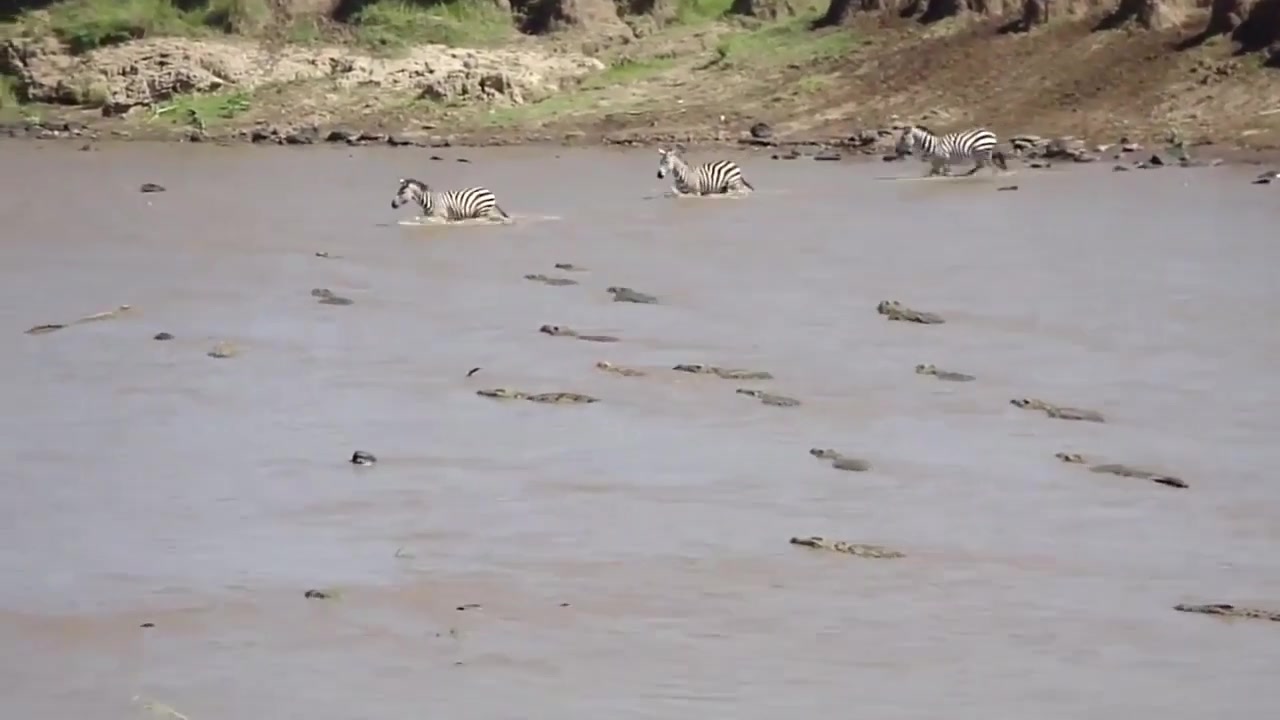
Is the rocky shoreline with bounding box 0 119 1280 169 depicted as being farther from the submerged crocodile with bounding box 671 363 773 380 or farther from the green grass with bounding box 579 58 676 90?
the submerged crocodile with bounding box 671 363 773 380

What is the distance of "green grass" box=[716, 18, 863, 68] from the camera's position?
87.9 feet

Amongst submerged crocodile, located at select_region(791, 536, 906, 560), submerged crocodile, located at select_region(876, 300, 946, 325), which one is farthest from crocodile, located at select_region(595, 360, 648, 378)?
submerged crocodile, located at select_region(791, 536, 906, 560)

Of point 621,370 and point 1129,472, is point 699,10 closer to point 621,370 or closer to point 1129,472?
point 621,370

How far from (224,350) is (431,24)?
17.8 m

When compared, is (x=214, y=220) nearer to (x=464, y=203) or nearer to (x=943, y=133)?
(x=464, y=203)

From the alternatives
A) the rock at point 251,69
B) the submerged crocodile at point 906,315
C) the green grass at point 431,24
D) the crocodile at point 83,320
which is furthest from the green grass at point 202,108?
the submerged crocodile at point 906,315

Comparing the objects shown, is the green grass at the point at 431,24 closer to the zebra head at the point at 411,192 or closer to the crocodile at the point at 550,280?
the zebra head at the point at 411,192

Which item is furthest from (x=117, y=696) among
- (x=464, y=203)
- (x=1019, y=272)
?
(x=464, y=203)

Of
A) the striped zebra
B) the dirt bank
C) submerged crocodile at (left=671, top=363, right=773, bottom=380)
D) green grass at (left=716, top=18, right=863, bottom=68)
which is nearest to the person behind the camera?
submerged crocodile at (left=671, top=363, right=773, bottom=380)

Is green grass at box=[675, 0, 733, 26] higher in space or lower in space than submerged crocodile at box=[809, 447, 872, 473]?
higher

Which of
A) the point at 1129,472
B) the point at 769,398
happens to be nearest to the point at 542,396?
the point at 769,398

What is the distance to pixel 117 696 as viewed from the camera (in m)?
6.24

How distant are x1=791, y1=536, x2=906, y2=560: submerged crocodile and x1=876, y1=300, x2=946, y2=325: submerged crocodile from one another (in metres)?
5.15

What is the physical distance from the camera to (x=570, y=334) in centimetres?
1269
